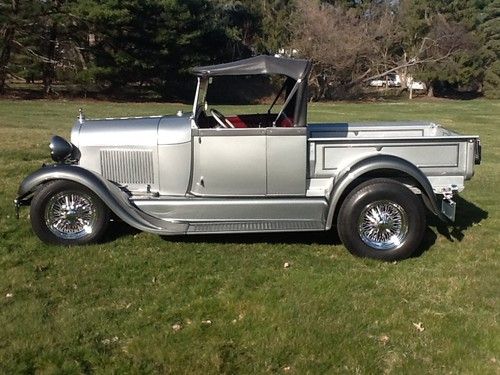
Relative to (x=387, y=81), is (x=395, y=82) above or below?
below

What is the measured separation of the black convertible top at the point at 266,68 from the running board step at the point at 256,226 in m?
1.47

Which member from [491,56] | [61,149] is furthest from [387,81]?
[61,149]

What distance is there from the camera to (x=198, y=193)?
5.98m

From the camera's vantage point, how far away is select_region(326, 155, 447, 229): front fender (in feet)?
18.5

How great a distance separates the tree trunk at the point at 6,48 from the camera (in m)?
29.7

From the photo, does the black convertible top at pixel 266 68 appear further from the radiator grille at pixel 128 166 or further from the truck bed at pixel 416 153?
the radiator grille at pixel 128 166

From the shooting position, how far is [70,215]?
5926 mm

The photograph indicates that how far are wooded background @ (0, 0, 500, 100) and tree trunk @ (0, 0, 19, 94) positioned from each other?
6 centimetres

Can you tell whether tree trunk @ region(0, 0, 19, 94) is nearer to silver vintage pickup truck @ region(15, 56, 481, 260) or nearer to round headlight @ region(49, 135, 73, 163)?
round headlight @ region(49, 135, 73, 163)

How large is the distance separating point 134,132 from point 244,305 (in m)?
2.33

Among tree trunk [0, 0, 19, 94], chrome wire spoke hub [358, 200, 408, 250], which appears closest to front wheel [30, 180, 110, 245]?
chrome wire spoke hub [358, 200, 408, 250]

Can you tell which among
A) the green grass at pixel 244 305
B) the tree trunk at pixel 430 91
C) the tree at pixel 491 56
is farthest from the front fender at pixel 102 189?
the tree at pixel 491 56

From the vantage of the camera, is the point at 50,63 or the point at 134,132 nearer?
the point at 134,132

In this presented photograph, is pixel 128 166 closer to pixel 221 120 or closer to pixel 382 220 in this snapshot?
pixel 221 120
